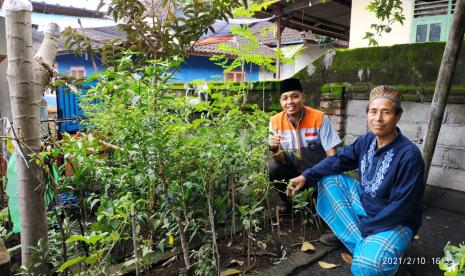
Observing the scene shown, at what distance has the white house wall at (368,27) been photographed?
726cm

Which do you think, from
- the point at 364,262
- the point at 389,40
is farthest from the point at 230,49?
the point at 389,40

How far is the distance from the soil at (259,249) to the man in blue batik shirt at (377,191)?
354 millimetres

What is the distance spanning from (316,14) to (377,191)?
9.06 m

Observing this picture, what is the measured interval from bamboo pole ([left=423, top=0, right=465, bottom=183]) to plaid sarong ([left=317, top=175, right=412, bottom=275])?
0.95m

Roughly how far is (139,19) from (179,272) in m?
1.70

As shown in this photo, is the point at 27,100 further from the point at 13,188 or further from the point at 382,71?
A: the point at 382,71

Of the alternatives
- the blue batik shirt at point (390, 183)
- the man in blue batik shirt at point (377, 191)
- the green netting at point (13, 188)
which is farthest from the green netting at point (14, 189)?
the blue batik shirt at point (390, 183)

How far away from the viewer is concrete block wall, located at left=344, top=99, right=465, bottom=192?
3.51 m

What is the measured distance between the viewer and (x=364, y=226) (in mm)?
2418

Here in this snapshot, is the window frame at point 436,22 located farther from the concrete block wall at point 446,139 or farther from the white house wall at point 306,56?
the white house wall at point 306,56

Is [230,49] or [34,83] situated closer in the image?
[34,83]

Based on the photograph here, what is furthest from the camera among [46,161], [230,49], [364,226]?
[230,49]

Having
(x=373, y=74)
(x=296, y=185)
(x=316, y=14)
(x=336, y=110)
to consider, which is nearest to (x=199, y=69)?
(x=316, y=14)

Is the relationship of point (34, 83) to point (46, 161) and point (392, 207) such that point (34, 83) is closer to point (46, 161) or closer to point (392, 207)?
point (46, 161)
